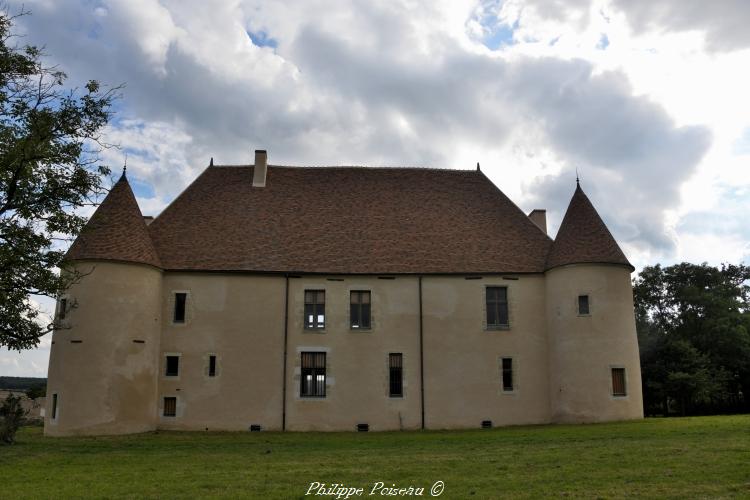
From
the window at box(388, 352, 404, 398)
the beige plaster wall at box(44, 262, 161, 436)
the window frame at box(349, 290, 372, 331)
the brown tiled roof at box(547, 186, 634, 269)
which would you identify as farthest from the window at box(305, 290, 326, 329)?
the brown tiled roof at box(547, 186, 634, 269)

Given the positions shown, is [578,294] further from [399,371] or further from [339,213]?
[339,213]

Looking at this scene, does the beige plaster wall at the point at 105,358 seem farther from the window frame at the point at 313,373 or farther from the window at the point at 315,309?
the window at the point at 315,309

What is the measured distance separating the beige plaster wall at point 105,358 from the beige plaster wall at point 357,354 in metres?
6.14

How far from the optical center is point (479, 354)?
2958 centimetres

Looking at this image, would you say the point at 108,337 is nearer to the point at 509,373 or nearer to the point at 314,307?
the point at 314,307

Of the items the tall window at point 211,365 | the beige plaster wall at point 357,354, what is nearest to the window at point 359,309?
the beige plaster wall at point 357,354

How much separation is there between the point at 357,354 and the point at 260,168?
11.3 meters

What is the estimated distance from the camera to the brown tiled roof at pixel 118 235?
27.3 metres

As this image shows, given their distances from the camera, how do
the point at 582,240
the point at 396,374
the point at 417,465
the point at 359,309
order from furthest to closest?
1. the point at 359,309
2. the point at 582,240
3. the point at 396,374
4. the point at 417,465

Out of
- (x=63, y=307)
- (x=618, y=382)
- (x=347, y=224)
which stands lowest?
(x=618, y=382)

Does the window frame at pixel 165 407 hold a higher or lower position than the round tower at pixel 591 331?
lower

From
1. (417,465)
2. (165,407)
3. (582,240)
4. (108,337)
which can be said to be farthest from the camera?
(582,240)

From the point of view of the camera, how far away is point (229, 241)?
30672 millimetres

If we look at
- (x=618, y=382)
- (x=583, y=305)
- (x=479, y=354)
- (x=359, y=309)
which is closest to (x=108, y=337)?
(x=359, y=309)
